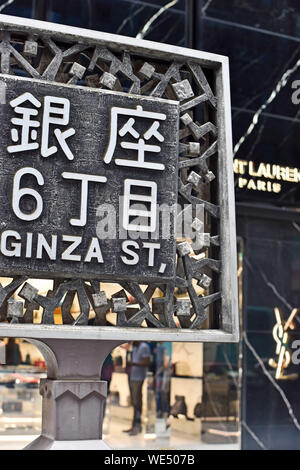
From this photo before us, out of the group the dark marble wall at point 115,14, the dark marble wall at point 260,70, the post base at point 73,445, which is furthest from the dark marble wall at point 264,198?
the post base at point 73,445

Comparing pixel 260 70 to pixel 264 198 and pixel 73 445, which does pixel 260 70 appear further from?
pixel 73 445

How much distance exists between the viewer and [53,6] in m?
6.72

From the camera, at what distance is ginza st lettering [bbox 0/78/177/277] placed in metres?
3.46

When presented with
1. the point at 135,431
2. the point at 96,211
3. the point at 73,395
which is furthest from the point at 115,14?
the point at 135,431

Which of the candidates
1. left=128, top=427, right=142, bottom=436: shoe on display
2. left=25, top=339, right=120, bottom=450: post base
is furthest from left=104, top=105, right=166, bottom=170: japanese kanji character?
left=128, top=427, right=142, bottom=436: shoe on display

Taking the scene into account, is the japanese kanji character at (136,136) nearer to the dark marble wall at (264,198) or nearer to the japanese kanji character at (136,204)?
the japanese kanji character at (136,204)

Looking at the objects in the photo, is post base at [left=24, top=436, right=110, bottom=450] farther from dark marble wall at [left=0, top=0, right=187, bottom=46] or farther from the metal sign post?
dark marble wall at [left=0, top=0, right=187, bottom=46]

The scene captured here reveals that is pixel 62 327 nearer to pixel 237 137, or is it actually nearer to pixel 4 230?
pixel 4 230

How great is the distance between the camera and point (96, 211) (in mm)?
3594

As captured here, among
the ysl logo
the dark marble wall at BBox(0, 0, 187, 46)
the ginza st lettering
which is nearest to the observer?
the ginza st lettering

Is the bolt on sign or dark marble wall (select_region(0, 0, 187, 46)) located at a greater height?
dark marble wall (select_region(0, 0, 187, 46))

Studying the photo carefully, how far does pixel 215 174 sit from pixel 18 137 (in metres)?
1.14

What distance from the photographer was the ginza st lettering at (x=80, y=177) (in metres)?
3.46
